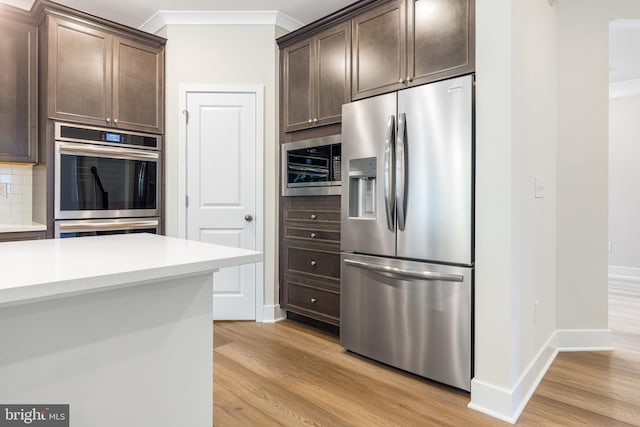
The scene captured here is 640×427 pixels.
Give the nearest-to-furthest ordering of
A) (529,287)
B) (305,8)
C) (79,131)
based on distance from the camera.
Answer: (529,287)
(79,131)
(305,8)

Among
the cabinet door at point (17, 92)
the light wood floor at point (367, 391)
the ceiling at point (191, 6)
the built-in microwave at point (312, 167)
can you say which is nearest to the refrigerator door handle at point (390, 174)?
the built-in microwave at point (312, 167)

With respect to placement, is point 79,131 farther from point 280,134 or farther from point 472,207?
point 472,207

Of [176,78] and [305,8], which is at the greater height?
[305,8]

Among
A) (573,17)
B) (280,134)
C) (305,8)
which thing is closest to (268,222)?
(280,134)

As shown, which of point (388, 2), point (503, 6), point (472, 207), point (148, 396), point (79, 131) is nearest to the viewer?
point (148, 396)

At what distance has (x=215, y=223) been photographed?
3414 mm

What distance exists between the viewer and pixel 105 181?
10.2 ft

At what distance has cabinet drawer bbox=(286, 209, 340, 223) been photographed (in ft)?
9.85

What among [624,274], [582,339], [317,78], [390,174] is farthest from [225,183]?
[624,274]

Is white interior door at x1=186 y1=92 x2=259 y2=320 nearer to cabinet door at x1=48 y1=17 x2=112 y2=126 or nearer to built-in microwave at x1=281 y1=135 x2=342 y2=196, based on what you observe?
built-in microwave at x1=281 y1=135 x2=342 y2=196

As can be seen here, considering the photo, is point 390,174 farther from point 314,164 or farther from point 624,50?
point 624,50

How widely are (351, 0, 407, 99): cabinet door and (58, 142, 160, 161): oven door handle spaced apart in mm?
1917

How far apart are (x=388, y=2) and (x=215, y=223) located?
2.26 meters

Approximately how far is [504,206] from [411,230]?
1.82ft
